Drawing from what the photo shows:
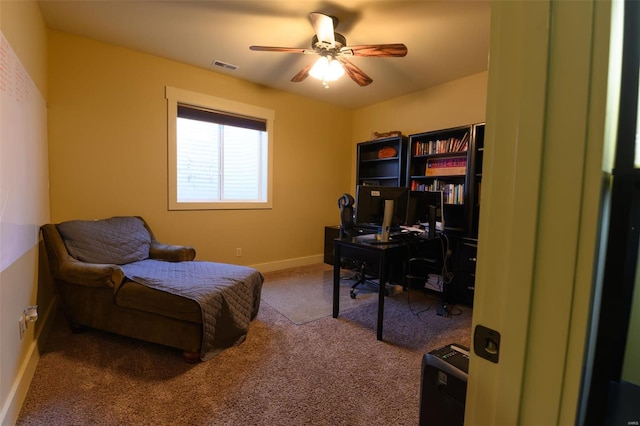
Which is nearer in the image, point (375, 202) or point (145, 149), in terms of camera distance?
point (375, 202)

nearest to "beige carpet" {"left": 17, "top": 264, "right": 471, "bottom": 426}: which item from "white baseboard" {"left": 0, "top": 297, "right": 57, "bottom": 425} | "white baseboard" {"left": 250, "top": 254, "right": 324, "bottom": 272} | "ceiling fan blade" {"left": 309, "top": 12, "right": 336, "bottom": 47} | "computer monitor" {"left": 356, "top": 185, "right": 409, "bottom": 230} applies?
"white baseboard" {"left": 0, "top": 297, "right": 57, "bottom": 425}

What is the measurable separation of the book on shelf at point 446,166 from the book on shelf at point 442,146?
122 millimetres

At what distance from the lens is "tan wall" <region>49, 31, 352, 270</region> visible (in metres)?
2.78

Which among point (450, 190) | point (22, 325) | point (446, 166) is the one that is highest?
point (446, 166)

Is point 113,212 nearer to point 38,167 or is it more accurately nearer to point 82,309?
point 38,167

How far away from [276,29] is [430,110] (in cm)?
231

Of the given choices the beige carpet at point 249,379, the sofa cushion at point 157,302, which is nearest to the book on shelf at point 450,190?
the beige carpet at point 249,379

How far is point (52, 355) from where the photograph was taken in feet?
6.60

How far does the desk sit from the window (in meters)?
1.83

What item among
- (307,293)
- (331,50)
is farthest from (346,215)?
(331,50)

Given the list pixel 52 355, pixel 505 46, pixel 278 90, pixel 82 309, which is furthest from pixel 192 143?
pixel 505 46

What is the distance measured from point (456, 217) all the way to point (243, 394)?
2905 mm

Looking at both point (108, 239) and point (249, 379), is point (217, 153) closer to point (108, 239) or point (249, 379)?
point (108, 239)

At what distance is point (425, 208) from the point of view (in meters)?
3.12
